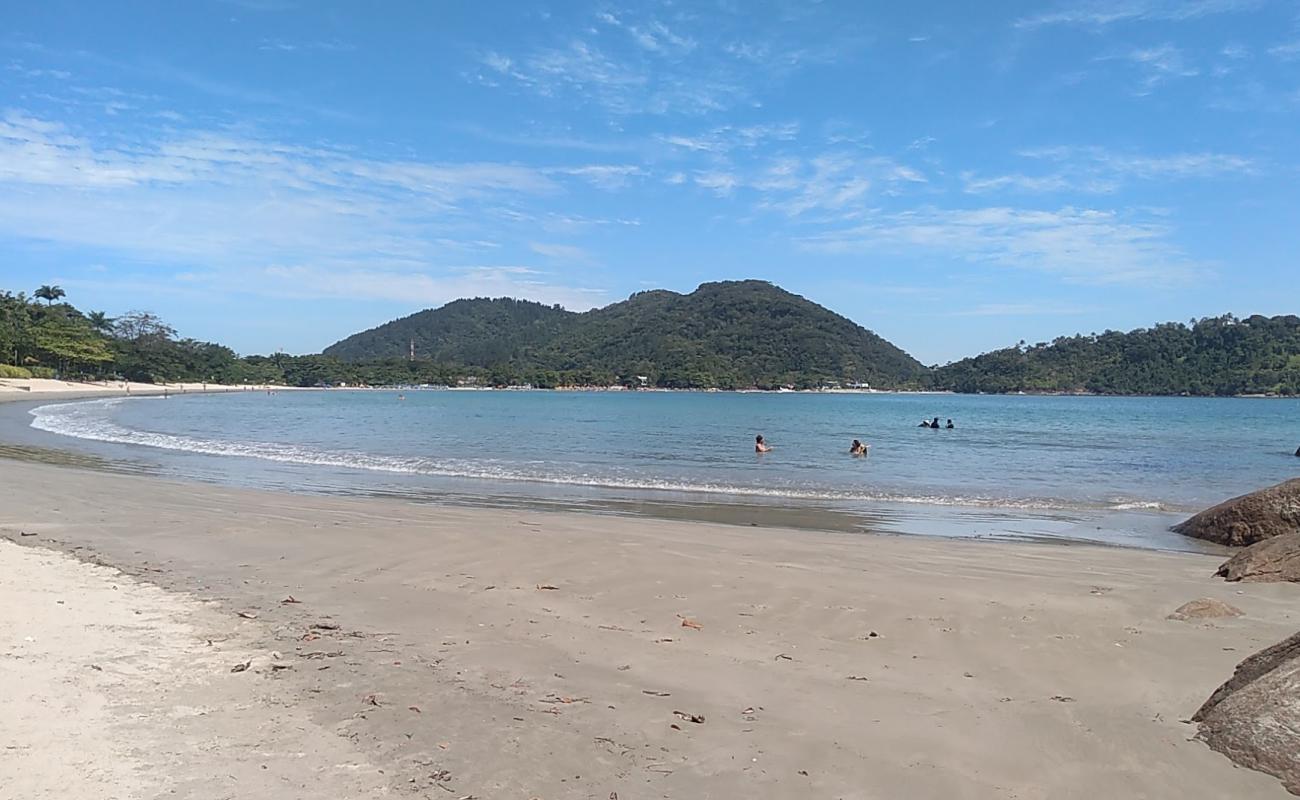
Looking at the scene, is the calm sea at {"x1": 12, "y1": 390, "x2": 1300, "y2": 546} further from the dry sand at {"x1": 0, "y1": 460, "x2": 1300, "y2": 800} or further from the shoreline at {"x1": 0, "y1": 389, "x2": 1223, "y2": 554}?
the dry sand at {"x1": 0, "y1": 460, "x2": 1300, "y2": 800}

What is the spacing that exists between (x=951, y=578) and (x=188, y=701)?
7383mm

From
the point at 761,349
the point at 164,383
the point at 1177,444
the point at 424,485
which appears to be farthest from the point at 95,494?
the point at 761,349

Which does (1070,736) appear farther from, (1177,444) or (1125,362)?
(1125,362)

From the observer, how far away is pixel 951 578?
9062 mm

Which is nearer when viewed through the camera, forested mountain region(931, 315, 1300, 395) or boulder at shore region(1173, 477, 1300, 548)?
boulder at shore region(1173, 477, 1300, 548)

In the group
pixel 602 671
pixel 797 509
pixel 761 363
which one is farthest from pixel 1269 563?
pixel 761 363

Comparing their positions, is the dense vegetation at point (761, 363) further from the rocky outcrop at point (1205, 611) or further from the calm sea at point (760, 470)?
the rocky outcrop at point (1205, 611)

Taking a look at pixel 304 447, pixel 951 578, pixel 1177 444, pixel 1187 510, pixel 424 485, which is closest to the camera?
pixel 951 578

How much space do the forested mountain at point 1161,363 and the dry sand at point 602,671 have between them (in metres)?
156

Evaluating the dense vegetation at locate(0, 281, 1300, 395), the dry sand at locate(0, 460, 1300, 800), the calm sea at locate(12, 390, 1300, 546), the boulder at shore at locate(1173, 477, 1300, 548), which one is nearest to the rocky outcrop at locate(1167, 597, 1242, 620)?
the dry sand at locate(0, 460, 1300, 800)

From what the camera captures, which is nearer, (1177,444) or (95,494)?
(95,494)

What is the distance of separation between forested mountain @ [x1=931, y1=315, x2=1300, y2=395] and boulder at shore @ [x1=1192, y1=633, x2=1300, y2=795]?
158263 millimetres

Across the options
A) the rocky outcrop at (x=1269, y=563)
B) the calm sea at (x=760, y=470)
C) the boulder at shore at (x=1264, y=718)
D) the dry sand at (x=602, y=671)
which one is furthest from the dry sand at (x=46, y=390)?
the boulder at shore at (x=1264, y=718)

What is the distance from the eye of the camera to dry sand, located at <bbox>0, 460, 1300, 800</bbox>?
3.98m
